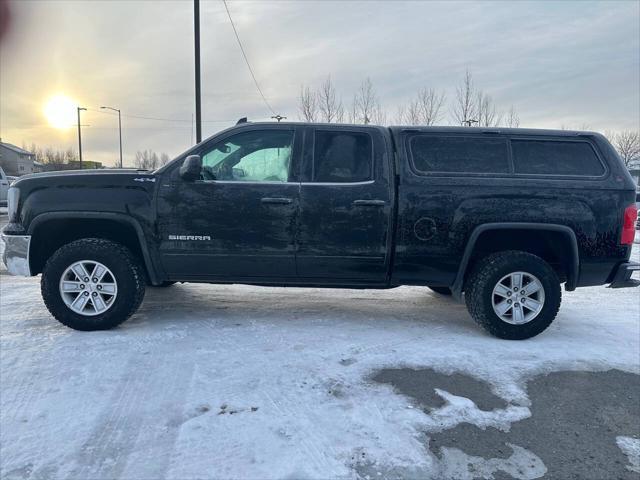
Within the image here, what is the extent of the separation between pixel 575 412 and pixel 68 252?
171 inches

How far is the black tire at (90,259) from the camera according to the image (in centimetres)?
425

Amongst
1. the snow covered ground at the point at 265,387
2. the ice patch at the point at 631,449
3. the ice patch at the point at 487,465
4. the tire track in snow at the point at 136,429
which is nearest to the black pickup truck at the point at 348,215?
the snow covered ground at the point at 265,387

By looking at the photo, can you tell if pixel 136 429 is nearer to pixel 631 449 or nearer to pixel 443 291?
pixel 631 449

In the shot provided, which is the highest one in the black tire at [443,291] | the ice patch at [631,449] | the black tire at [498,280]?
the black tire at [498,280]

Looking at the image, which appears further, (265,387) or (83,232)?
(83,232)

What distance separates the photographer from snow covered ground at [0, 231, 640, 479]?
247cm

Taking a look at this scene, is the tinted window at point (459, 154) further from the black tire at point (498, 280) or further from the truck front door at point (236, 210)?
the truck front door at point (236, 210)

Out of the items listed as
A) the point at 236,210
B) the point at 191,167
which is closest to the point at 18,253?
the point at 191,167

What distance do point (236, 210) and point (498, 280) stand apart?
253 centimetres

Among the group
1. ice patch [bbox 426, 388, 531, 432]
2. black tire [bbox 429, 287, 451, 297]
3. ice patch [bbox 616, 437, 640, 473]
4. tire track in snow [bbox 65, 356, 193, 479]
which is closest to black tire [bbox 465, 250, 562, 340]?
ice patch [bbox 426, 388, 531, 432]

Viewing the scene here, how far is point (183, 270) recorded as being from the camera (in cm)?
443

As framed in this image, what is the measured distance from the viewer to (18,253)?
4285 mm

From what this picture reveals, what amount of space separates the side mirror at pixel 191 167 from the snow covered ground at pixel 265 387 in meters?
1.45

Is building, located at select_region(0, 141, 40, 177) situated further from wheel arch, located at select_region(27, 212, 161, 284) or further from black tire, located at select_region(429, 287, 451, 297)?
black tire, located at select_region(429, 287, 451, 297)
